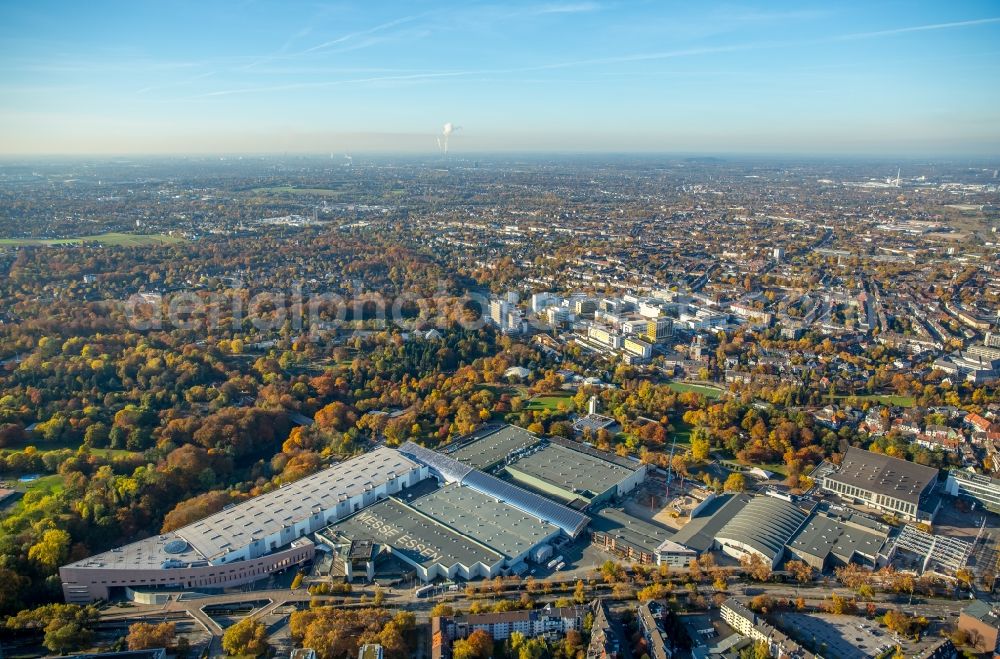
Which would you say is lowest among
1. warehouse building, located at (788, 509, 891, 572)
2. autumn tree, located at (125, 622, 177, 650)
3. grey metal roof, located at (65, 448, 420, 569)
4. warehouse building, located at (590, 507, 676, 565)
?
warehouse building, located at (590, 507, 676, 565)

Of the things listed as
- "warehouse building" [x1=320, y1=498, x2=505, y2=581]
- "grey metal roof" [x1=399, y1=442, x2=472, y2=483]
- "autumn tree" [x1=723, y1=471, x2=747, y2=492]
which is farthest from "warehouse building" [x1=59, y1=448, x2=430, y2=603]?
"autumn tree" [x1=723, y1=471, x2=747, y2=492]

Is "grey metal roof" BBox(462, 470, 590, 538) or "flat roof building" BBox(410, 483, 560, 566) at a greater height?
"grey metal roof" BBox(462, 470, 590, 538)

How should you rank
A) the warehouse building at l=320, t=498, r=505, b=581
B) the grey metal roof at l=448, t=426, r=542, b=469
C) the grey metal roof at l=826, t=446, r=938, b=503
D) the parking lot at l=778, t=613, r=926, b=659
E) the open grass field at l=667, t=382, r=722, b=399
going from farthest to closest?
the open grass field at l=667, t=382, r=722, b=399, the grey metal roof at l=448, t=426, r=542, b=469, the grey metal roof at l=826, t=446, r=938, b=503, the warehouse building at l=320, t=498, r=505, b=581, the parking lot at l=778, t=613, r=926, b=659

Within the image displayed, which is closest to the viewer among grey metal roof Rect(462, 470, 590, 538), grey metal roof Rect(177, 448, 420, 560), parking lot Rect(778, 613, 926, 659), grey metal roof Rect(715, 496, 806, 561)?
parking lot Rect(778, 613, 926, 659)

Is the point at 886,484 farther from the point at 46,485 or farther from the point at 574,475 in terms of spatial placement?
the point at 46,485

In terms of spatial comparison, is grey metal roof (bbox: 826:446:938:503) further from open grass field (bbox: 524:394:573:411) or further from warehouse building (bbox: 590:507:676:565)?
open grass field (bbox: 524:394:573:411)

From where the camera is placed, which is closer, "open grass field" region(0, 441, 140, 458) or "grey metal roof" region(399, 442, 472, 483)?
"grey metal roof" region(399, 442, 472, 483)
